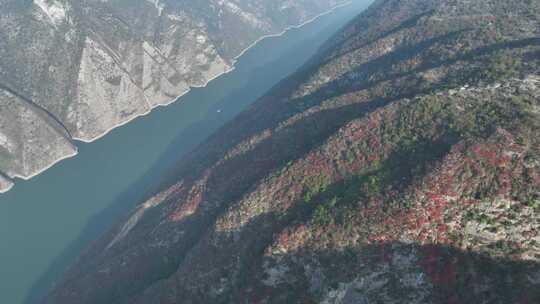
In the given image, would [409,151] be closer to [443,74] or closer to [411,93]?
[411,93]

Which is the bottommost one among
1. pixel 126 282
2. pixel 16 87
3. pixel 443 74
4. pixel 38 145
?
pixel 126 282

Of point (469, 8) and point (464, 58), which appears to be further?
point (469, 8)

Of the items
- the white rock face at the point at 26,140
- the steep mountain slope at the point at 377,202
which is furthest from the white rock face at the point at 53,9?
the steep mountain slope at the point at 377,202

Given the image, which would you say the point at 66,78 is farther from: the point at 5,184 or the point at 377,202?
the point at 377,202

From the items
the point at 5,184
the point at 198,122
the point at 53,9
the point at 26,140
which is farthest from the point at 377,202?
the point at 53,9

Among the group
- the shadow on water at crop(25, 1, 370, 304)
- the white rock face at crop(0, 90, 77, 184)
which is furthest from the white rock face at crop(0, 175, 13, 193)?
the shadow on water at crop(25, 1, 370, 304)

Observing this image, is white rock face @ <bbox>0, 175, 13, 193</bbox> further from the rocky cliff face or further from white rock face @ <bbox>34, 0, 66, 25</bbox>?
white rock face @ <bbox>34, 0, 66, 25</bbox>

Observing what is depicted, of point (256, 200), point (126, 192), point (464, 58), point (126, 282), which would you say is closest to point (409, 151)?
point (256, 200)
